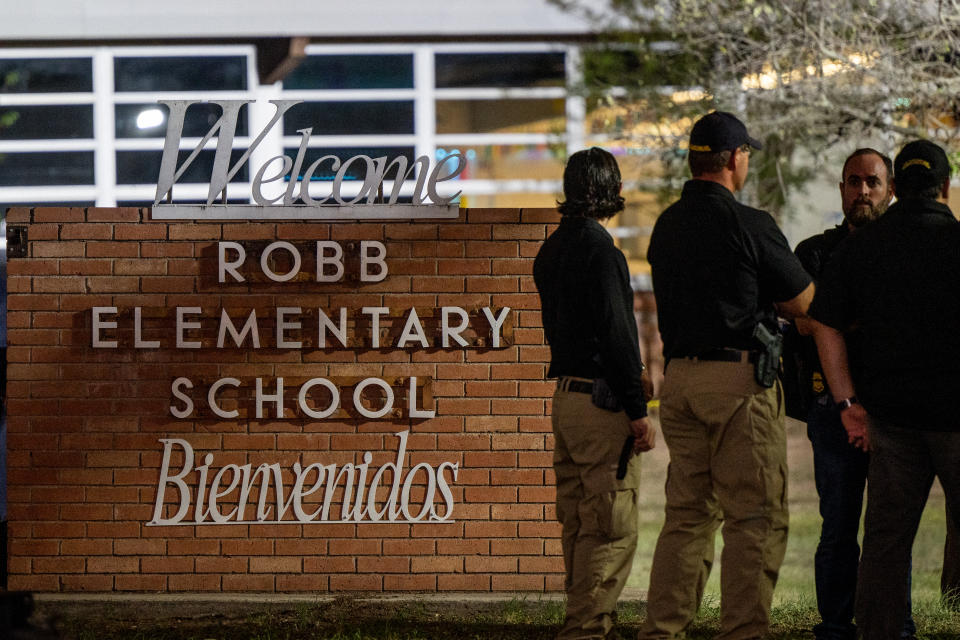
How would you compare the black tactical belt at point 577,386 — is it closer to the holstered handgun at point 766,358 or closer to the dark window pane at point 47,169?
the holstered handgun at point 766,358

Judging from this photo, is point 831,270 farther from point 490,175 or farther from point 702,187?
point 490,175

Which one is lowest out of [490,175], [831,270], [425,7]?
[831,270]

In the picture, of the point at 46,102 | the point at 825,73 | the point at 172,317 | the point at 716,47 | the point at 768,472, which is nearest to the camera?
the point at 768,472

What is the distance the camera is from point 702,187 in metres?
4.24

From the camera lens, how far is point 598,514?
4.30 meters

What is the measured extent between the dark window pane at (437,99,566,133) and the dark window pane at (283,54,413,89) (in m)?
0.66

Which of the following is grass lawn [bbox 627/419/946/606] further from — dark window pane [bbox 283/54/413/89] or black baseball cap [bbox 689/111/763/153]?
black baseball cap [bbox 689/111/763/153]

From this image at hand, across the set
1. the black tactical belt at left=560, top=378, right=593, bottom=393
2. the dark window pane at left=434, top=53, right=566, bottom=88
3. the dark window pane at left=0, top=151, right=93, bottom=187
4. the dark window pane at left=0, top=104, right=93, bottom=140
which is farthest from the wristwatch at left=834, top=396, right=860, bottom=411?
the dark window pane at left=0, top=104, right=93, bottom=140

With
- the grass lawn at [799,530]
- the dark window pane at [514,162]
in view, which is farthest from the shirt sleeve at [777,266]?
the dark window pane at [514,162]

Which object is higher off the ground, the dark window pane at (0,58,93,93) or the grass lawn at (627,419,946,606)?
the dark window pane at (0,58,93,93)

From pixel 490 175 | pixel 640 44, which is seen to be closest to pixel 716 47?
pixel 640 44

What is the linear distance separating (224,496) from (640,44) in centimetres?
677

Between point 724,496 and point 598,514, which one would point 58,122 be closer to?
point 598,514

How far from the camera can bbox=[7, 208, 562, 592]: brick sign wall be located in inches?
220
